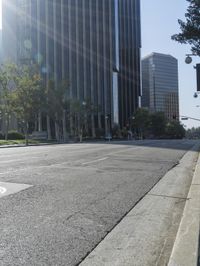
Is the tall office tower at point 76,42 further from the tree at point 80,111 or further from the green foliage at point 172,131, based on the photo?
the green foliage at point 172,131

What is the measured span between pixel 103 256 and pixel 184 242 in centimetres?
110

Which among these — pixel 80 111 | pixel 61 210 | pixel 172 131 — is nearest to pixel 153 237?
pixel 61 210

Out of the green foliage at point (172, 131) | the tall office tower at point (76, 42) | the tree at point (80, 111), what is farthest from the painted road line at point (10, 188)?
the green foliage at point (172, 131)

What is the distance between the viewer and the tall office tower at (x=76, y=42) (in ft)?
401

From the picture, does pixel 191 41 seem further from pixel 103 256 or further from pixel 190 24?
pixel 103 256

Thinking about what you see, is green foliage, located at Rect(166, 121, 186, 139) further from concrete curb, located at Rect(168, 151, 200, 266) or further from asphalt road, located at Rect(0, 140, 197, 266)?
concrete curb, located at Rect(168, 151, 200, 266)

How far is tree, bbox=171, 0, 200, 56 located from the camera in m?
11.5

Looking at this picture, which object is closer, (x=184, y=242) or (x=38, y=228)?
(x=184, y=242)

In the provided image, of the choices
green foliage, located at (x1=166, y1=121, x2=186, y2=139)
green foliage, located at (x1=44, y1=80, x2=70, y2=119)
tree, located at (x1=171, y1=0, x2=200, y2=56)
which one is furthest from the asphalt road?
green foliage, located at (x1=166, y1=121, x2=186, y2=139)

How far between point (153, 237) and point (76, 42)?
396 ft

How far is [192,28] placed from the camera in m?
11.8

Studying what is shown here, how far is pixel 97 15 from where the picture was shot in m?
129

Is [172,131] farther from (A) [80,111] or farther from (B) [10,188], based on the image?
(B) [10,188]

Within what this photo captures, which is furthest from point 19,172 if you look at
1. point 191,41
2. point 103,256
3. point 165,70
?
point 165,70
